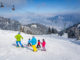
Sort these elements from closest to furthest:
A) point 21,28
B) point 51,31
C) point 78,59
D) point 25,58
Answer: point 25,58, point 78,59, point 21,28, point 51,31

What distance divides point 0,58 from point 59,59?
517 centimetres

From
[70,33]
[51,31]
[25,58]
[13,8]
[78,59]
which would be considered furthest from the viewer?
[51,31]

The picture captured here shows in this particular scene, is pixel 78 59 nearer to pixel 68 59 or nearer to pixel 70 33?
pixel 68 59

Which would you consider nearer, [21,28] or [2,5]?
[2,5]

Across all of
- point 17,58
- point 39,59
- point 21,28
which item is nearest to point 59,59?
point 39,59

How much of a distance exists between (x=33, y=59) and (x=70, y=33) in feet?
131

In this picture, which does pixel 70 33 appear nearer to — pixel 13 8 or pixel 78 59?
pixel 13 8

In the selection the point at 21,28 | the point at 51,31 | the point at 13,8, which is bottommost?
the point at 51,31

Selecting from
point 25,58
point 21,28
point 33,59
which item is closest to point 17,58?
point 25,58

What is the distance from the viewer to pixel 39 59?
29.8ft

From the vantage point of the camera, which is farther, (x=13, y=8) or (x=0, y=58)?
(x=13, y=8)

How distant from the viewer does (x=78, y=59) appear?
388 inches

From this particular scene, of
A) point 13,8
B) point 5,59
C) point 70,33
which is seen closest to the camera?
point 5,59

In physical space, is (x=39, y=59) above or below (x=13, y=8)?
below
